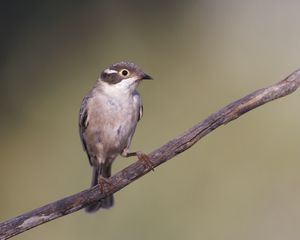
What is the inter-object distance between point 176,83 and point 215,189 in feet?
6.40

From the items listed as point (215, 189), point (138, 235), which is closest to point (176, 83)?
point (215, 189)

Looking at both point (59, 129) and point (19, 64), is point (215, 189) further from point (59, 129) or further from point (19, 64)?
point (19, 64)

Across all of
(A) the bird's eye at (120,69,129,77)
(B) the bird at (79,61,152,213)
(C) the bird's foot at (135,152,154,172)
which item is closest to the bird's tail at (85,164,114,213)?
(B) the bird at (79,61,152,213)

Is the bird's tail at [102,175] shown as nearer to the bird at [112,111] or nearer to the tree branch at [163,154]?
the bird at [112,111]

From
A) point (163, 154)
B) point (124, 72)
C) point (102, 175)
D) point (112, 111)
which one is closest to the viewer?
point (163, 154)

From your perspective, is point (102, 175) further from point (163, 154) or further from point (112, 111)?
point (163, 154)

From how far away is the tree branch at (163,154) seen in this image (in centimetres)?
654

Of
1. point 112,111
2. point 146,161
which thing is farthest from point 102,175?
point 146,161

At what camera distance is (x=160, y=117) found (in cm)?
1146

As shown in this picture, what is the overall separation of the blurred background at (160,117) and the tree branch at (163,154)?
11.8ft

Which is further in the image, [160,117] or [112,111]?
[160,117]

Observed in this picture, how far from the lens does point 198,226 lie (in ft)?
34.8

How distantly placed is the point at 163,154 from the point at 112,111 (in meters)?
1.30

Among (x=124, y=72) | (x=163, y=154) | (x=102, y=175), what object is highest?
(x=124, y=72)
